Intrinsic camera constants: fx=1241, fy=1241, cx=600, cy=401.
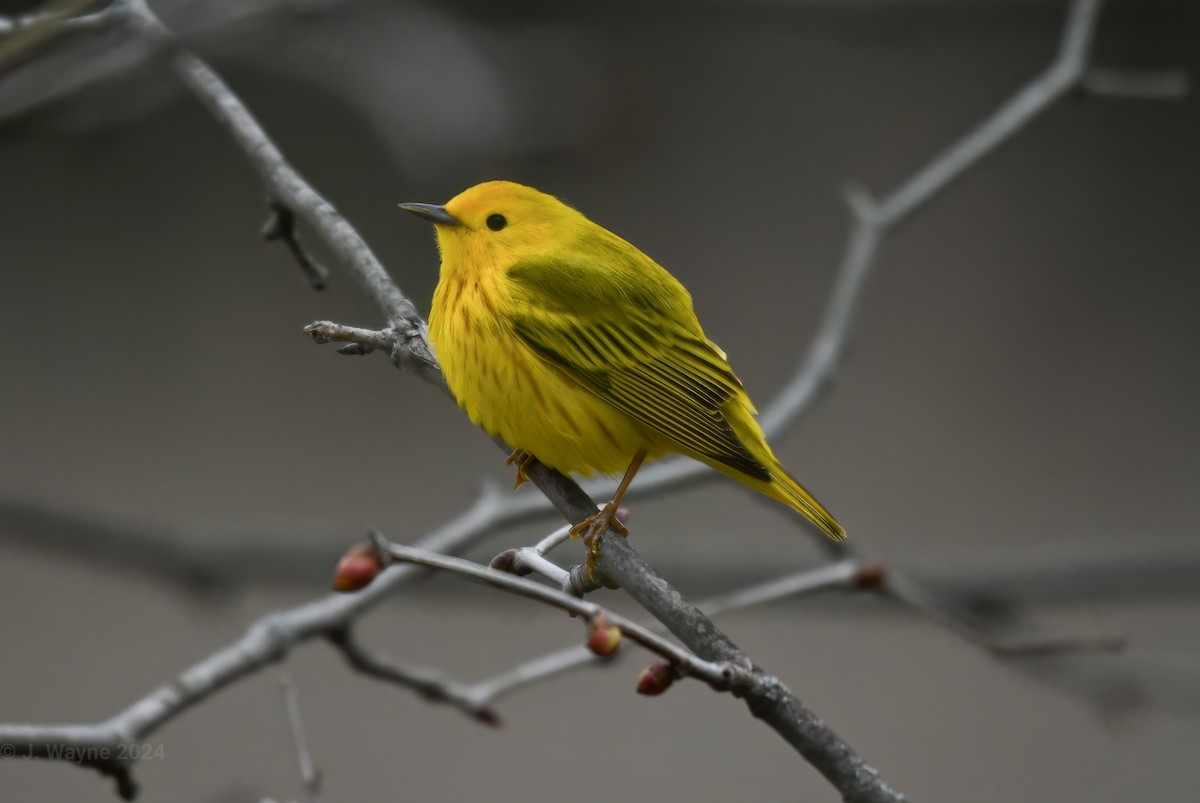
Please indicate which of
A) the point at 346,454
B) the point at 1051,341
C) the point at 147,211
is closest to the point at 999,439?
the point at 1051,341

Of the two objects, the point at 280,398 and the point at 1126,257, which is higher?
the point at 1126,257

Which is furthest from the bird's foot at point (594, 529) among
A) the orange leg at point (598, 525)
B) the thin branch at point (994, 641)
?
the thin branch at point (994, 641)

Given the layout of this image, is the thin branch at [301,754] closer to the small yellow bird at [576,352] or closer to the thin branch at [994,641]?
the small yellow bird at [576,352]

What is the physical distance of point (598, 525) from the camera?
1566 millimetres

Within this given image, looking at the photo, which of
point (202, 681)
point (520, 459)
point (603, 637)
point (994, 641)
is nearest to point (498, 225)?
point (520, 459)

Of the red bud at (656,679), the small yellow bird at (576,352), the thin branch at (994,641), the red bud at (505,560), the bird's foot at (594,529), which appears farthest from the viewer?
the small yellow bird at (576,352)

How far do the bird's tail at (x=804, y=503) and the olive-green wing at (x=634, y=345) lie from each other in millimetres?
25

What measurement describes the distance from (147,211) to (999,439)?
3317 mm

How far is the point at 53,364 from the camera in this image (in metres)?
4.49

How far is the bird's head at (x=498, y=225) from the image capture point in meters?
2.04

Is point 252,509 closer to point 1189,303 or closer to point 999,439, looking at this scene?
point 999,439

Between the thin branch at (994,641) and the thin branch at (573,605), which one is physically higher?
the thin branch at (994,641)

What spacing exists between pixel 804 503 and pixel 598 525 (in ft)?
1.35

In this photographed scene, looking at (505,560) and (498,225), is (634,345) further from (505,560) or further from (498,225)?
(505,560)
